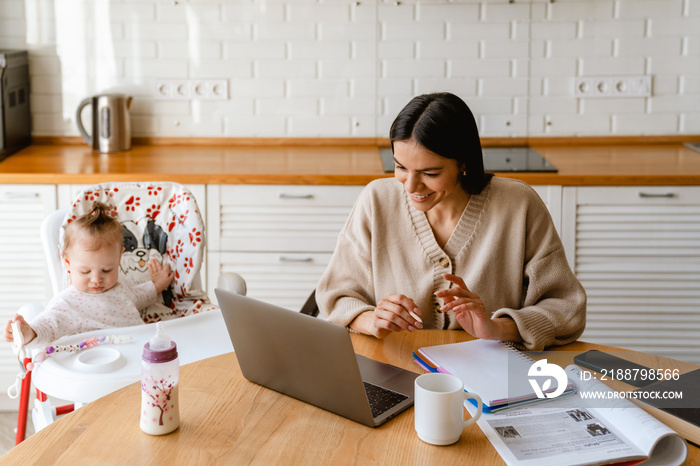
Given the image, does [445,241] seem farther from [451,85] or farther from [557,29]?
[557,29]

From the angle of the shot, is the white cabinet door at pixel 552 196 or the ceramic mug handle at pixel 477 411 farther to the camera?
the white cabinet door at pixel 552 196

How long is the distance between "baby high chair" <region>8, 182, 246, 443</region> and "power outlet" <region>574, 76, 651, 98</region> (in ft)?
6.28

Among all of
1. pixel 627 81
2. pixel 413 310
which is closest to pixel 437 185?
pixel 413 310

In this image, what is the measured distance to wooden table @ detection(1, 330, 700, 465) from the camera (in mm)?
1150

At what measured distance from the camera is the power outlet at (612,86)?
3.27 meters

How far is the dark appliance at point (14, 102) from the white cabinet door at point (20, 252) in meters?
0.31

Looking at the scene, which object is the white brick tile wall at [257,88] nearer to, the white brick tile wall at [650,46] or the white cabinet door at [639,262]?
the white cabinet door at [639,262]

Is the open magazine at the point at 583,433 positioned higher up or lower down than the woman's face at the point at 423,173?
lower down

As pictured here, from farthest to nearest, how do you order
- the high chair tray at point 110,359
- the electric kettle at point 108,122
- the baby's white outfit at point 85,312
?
the electric kettle at point 108,122 < the baby's white outfit at point 85,312 < the high chair tray at point 110,359

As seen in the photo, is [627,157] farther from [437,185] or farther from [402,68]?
[437,185]

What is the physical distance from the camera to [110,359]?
1.74 m

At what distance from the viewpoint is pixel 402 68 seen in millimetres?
3291

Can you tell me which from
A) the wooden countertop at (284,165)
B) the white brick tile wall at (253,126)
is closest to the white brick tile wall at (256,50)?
the white brick tile wall at (253,126)

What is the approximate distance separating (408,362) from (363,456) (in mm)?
379
